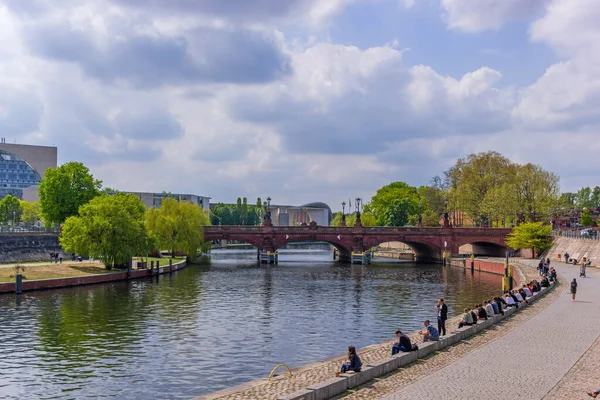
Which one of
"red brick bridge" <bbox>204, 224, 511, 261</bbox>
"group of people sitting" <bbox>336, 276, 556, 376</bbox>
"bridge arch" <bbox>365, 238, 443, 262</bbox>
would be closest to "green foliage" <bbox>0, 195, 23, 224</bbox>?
"red brick bridge" <bbox>204, 224, 511, 261</bbox>

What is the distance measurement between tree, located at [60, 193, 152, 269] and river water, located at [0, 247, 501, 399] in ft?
15.5

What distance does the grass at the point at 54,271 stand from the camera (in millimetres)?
65475

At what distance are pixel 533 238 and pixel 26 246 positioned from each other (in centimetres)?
7847

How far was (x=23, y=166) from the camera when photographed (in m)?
194

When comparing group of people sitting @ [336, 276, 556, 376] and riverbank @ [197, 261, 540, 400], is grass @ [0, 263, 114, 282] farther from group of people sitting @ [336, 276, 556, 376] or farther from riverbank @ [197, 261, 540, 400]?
riverbank @ [197, 261, 540, 400]

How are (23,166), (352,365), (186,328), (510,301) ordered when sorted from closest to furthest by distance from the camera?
(352,365) → (186,328) → (510,301) → (23,166)

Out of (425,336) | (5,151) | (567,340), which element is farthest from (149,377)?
(5,151)

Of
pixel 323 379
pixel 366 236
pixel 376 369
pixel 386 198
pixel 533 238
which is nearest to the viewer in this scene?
pixel 376 369

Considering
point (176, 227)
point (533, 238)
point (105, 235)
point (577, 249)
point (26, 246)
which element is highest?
point (176, 227)

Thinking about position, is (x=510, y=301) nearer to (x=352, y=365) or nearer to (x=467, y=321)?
(x=467, y=321)

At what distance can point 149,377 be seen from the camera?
30422mm

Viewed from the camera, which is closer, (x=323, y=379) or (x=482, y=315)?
(x=323, y=379)

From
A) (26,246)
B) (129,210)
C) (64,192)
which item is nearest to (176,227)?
(129,210)

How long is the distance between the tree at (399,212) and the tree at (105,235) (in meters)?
102
